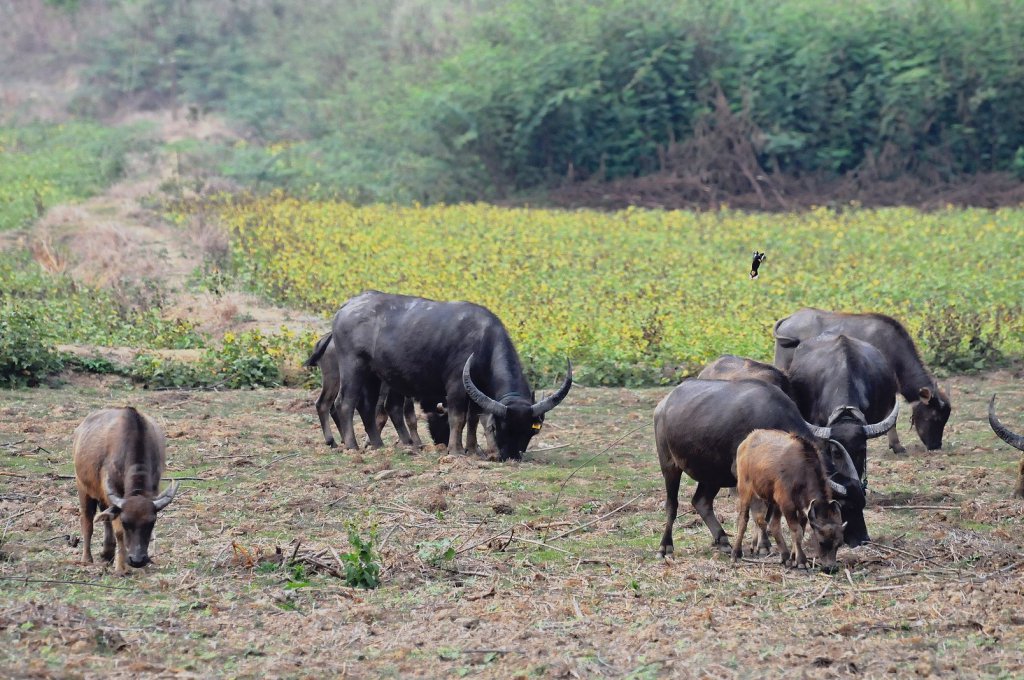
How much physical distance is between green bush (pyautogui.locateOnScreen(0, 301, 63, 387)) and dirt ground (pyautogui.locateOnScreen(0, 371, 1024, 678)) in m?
2.73

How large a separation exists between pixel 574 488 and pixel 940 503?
2966 millimetres

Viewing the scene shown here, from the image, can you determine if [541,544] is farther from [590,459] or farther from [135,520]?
[590,459]

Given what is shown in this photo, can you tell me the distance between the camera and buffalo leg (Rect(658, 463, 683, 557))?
31.1ft

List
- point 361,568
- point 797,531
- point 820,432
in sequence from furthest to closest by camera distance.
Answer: point 820,432 < point 797,531 < point 361,568

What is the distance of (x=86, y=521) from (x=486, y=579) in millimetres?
2711

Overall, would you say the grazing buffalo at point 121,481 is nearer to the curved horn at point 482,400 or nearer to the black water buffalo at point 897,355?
the curved horn at point 482,400

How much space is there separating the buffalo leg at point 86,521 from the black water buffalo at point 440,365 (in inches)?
168

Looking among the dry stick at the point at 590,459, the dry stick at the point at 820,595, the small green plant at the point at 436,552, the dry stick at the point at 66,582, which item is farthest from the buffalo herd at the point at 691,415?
the small green plant at the point at 436,552

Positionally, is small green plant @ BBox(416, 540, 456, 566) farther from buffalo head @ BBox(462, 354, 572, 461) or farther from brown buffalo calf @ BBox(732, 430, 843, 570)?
buffalo head @ BBox(462, 354, 572, 461)

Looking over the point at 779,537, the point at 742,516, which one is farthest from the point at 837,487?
the point at 742,516

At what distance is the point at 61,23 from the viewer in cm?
6494

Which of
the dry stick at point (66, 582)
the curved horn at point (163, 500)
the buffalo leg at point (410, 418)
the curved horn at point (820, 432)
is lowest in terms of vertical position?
the buffalo leg at point (410, 418)

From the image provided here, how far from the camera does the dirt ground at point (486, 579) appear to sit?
23.6 feet

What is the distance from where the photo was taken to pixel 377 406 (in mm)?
14062
